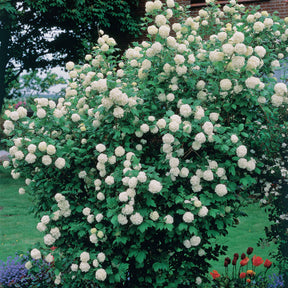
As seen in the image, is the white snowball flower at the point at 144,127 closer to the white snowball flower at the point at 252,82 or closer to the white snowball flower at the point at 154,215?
the white snowball flower at the point at 154,215

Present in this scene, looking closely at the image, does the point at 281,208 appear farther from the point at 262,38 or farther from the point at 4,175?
the point at 4,175

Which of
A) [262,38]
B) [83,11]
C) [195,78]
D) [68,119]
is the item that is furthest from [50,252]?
[83,11]

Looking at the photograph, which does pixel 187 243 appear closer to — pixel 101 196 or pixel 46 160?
pixel 101 196

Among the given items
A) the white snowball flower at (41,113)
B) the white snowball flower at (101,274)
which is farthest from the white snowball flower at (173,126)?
the white snowball flower at (101,274)

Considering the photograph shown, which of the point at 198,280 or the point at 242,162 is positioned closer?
the point at 242,162

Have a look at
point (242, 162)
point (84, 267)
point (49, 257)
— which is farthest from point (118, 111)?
point (49, 257)

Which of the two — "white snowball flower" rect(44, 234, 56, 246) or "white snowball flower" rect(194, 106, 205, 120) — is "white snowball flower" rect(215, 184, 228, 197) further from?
"white snowball flower" rect(44, 234, 56, 246)

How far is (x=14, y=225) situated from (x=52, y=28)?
6.84m

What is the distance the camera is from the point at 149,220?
9.11ft

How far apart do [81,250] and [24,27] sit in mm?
10326

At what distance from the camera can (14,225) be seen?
7.46 m

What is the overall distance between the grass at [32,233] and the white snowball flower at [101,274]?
6.93ft

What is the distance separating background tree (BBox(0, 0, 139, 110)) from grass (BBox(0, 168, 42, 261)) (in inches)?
137

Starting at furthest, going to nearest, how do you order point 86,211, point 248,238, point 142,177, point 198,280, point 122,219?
1. point 248,238
2. point 198,280
3. point 86,211
4. point 122,219
5. point 142,177
